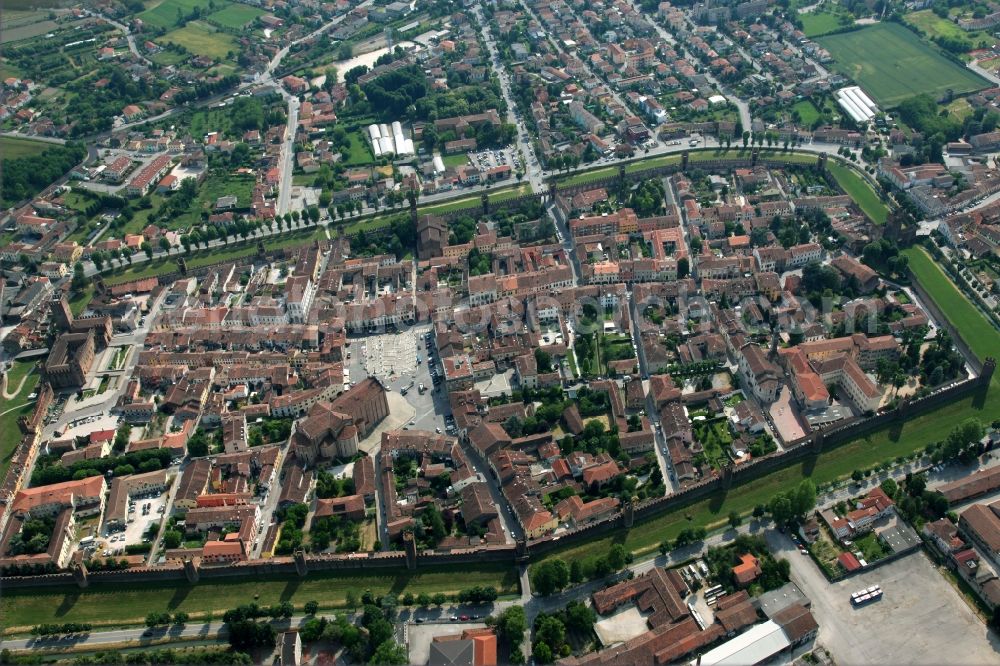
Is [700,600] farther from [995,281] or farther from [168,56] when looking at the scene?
[168,56]

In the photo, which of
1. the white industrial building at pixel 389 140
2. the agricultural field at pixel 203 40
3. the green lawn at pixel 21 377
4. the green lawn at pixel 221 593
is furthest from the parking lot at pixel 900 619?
the agricultural field at pixel 203 40

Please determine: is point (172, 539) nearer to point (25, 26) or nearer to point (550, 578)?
point (550, 578)

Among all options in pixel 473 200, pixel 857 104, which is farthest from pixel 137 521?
pixel 857 104

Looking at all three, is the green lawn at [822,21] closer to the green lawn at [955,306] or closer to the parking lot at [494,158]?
the parking lot at [494,158]

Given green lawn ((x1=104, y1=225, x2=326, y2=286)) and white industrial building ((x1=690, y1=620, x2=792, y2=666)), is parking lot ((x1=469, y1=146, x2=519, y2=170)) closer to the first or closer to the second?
green lawn ((x1=104, y1=225, x2=326, y2=286))

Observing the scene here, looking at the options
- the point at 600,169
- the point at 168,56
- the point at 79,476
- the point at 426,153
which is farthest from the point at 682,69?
the point at 79,476

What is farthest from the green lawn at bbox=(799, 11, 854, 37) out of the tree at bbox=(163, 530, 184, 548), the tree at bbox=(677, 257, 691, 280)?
the tree at bbox=(163, 530, 184, 548)

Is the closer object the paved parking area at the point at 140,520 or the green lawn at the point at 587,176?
the paved parking area at the point at 140,520
